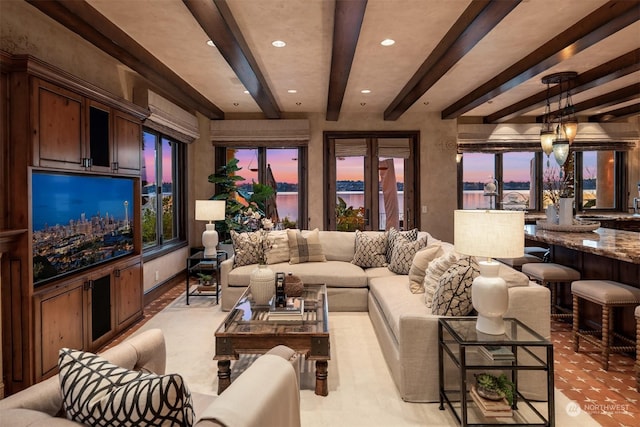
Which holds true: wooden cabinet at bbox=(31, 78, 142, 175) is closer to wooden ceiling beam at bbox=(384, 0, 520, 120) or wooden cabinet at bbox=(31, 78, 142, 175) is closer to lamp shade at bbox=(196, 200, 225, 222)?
lamp shade at bbox=(196, 200, 225, 222)

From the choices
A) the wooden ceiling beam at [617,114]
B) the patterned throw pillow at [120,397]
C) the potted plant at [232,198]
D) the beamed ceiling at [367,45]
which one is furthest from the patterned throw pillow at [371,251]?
the wooden ceiling beam at [617,114]

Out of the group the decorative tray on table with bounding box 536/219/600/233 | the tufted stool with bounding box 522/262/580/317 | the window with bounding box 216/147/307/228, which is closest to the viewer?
the tufted stool with bounding box 522/262/580/317

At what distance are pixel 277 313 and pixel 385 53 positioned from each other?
275cm

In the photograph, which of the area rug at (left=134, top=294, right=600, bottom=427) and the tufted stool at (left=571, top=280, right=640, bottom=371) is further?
the tufted stool at (left=571, top=280, right=640, bottom=371)

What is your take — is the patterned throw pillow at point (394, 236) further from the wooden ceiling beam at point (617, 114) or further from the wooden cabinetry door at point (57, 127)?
the wooden ceiling beam at point (617, 114)

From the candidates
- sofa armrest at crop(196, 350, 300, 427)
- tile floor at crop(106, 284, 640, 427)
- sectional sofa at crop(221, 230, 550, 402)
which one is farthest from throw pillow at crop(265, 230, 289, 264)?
sofa armrest at crop(196, 350, 300, 427)

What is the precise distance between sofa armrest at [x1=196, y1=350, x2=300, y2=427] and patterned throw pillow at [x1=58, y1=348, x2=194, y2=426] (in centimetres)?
8

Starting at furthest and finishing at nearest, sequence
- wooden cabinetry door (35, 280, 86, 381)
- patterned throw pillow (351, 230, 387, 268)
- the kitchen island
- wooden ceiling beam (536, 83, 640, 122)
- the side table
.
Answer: wooden ceiling beam (536, 83, 640, 122) < patterned throw pillow (351, 230, 387, 268) < the kitchen island < wooden cabinetry door (35, 280, 86, 381) < the side table

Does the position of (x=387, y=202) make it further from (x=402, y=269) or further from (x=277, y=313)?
(x=277, y=313)

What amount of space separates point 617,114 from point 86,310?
322 inches

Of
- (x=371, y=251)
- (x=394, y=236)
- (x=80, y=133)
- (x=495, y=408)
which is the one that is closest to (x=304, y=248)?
(x=371, y=251)

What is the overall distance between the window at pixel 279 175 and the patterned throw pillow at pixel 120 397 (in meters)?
5.86

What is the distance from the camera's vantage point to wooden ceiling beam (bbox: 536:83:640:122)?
17.3 ft

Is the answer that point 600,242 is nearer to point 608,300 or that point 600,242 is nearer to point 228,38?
point 608,300
